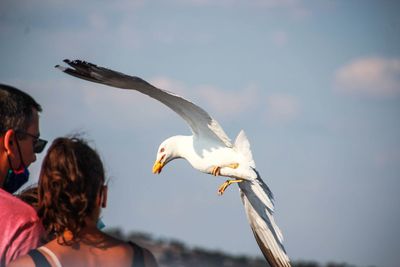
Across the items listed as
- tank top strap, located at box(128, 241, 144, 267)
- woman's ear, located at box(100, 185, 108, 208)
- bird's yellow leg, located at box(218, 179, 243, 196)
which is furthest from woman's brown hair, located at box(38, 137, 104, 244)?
bird's yellow leg, located at box(218, 179, 243, 196)

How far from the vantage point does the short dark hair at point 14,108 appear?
1.87 meters

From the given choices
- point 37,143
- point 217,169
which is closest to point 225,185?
point 217,169

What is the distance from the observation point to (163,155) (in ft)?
16.1

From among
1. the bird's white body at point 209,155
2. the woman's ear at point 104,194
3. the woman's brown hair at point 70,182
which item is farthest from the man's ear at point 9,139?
the bird's white body at point 209,155

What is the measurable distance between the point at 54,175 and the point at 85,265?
0.21 m

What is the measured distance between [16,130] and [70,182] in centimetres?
33

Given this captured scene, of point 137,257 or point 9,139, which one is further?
point 9,139

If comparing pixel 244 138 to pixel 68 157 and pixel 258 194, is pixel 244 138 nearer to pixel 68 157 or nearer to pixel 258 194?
pixel 258 194

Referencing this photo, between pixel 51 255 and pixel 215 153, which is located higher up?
pixel 215 153

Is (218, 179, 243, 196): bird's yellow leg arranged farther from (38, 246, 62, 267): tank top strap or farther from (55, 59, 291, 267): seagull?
(38, 246, 62, 267): tank top strap

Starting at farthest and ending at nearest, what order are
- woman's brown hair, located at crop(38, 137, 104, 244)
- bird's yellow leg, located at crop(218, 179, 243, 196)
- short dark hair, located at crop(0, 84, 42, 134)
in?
bird's yellow leg, located at crop(218, 179, 243, 196) → short dark hair, located at crop(0, 84, 42, 134) → woman's brown hair, located at crop(38, 137, 104, 244)

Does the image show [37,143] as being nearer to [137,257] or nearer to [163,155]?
[137,257]

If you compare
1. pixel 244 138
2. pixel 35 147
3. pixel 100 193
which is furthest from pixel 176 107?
pixel 100 193

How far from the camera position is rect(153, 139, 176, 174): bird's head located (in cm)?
489
